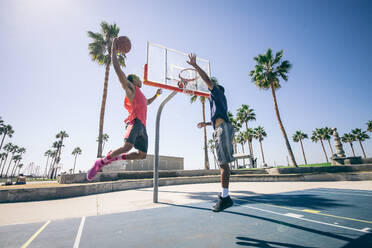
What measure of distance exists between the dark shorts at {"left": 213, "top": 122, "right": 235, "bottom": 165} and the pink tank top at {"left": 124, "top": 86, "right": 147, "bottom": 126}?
5.24ft

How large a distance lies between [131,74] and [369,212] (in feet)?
22.4

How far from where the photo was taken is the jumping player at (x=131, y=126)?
318 centimetres

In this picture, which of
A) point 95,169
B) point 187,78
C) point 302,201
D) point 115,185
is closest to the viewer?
point 95,169

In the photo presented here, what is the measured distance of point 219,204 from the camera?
3463 millimetres

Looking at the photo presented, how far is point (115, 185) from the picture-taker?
11930 mm

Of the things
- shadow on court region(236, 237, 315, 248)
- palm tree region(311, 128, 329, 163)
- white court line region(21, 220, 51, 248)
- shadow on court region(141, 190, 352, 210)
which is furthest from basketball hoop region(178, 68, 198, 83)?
palm tree region(311, 128, 329, 163)

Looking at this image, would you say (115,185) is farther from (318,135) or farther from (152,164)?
(318,135)

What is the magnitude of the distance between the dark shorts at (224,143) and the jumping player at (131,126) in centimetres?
151

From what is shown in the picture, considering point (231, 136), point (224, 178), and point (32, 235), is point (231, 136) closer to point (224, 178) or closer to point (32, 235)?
point (224, 178)

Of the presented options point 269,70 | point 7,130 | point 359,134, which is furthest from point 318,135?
point 7,130

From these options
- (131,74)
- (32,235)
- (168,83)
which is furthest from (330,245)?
(168,83)

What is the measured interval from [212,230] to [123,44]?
14.2ft

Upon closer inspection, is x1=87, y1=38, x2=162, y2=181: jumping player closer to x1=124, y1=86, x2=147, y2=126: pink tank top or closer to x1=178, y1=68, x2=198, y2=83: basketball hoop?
x1=124, y1=86, x2=147, y2=126: pink tank top

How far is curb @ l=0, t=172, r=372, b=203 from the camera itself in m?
8.63
